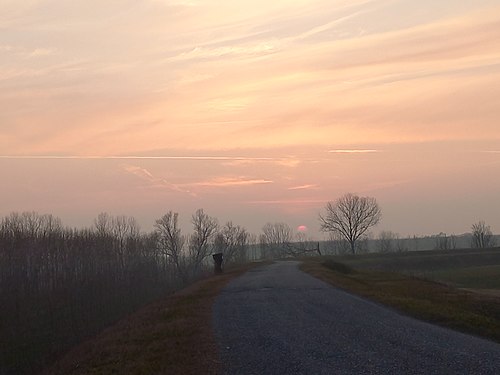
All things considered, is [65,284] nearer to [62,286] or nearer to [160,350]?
[62,286]

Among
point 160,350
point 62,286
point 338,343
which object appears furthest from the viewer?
point 62,286

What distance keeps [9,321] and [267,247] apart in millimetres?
130160

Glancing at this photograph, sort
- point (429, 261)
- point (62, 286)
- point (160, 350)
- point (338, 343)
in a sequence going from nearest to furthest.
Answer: point (338, 343) < point (160, 350) < point (62, 286) < point (429, 261)

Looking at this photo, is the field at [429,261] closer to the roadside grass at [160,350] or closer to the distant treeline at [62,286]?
the distant treeline at [62,286]

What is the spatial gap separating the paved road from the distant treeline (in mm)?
11410

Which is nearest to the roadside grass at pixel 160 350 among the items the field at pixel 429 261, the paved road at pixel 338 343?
the paved road at pixel 338 343

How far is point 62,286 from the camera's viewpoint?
5225 cm

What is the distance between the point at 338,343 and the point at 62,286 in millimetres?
43679

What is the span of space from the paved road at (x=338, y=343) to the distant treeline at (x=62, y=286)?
37.4ft

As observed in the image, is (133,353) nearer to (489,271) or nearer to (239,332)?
(239,332)

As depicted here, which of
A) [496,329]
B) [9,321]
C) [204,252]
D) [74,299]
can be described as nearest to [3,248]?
[74,299]

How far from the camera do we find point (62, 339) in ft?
101

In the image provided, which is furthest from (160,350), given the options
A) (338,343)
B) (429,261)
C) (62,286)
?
(429,261)

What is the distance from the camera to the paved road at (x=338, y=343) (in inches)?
402
